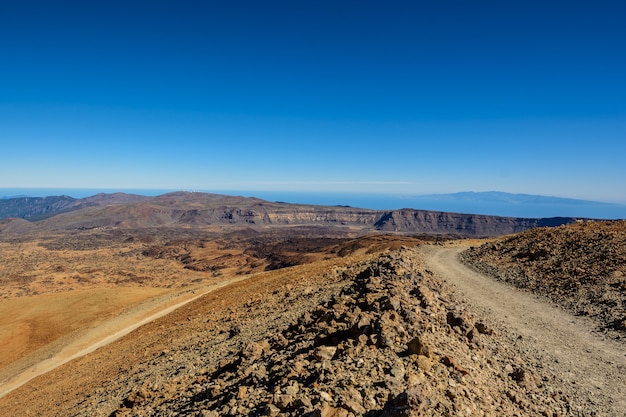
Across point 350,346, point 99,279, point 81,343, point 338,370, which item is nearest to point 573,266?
point 350,346

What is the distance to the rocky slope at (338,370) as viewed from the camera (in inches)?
211

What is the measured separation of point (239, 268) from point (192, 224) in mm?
118155

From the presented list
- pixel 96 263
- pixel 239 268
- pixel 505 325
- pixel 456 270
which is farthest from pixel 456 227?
pixel 505 325

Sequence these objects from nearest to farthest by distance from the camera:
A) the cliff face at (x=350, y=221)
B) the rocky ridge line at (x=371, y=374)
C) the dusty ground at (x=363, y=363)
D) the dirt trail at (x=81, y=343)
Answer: the rocky ridge line at (x=371, y=374), the dusty ground at (x=363, y=363), the dirt trail at (x=81, y=343), the cliff face at (x=350, y=221)

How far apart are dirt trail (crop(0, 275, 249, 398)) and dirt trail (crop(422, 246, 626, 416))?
20.9 m

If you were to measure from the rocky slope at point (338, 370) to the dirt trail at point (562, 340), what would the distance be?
84 centimetres

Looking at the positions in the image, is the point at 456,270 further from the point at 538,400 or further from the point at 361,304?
the point at 538,400

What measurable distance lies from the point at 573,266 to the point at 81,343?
2931cm

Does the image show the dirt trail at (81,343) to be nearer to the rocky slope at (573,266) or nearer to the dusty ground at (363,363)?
the dusty ground at (363,363)

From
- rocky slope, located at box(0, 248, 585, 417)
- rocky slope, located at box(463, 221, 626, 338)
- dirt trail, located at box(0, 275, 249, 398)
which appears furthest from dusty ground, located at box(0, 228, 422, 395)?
rocky slope, located at box(463, 221, 626, 338)

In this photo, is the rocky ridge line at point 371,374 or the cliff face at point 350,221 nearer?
the rocky ridge line at point 371,374

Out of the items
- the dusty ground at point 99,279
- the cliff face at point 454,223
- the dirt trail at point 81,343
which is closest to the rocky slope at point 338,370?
the dirt trail at point 81,343

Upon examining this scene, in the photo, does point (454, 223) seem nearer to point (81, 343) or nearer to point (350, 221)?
point (350, 221)

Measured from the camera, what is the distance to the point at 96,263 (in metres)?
87.1
